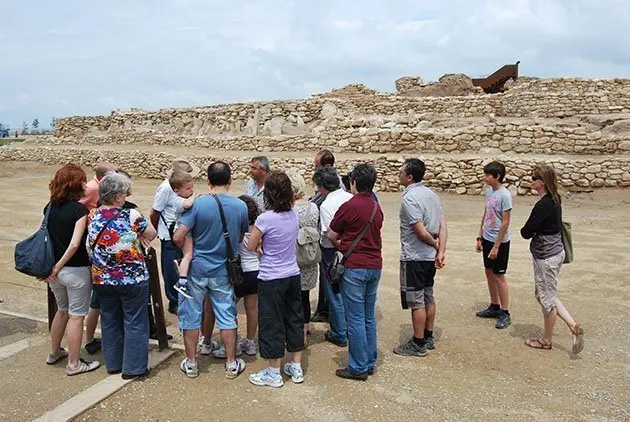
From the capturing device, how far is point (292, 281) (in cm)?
415

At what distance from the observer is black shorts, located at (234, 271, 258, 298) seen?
457cm

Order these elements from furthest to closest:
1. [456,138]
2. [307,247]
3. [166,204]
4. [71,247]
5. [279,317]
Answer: [456,138], [166,204], [307,247], [279,317], [71,247]

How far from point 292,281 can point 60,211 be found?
2.10 meters

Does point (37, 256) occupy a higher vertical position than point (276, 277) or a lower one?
higher

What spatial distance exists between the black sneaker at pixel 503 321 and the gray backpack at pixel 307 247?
249 cm

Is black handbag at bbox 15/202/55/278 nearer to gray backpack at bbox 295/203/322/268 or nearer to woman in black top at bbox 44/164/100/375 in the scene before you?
woman in black top at bbox 44/164/100/375

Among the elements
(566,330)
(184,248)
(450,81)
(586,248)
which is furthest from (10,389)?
(450,81)

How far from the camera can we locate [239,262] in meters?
4.29

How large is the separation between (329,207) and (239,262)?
43.1 inches

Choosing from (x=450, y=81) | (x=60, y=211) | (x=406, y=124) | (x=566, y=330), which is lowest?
(x=566, y=330)

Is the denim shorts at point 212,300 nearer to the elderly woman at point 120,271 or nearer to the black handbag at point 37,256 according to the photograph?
the elderly woman at point 120,271

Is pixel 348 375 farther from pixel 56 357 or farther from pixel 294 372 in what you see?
pixel 56 357

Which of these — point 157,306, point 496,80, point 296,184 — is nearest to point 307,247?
point 296,184

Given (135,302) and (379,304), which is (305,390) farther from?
(379,304)
